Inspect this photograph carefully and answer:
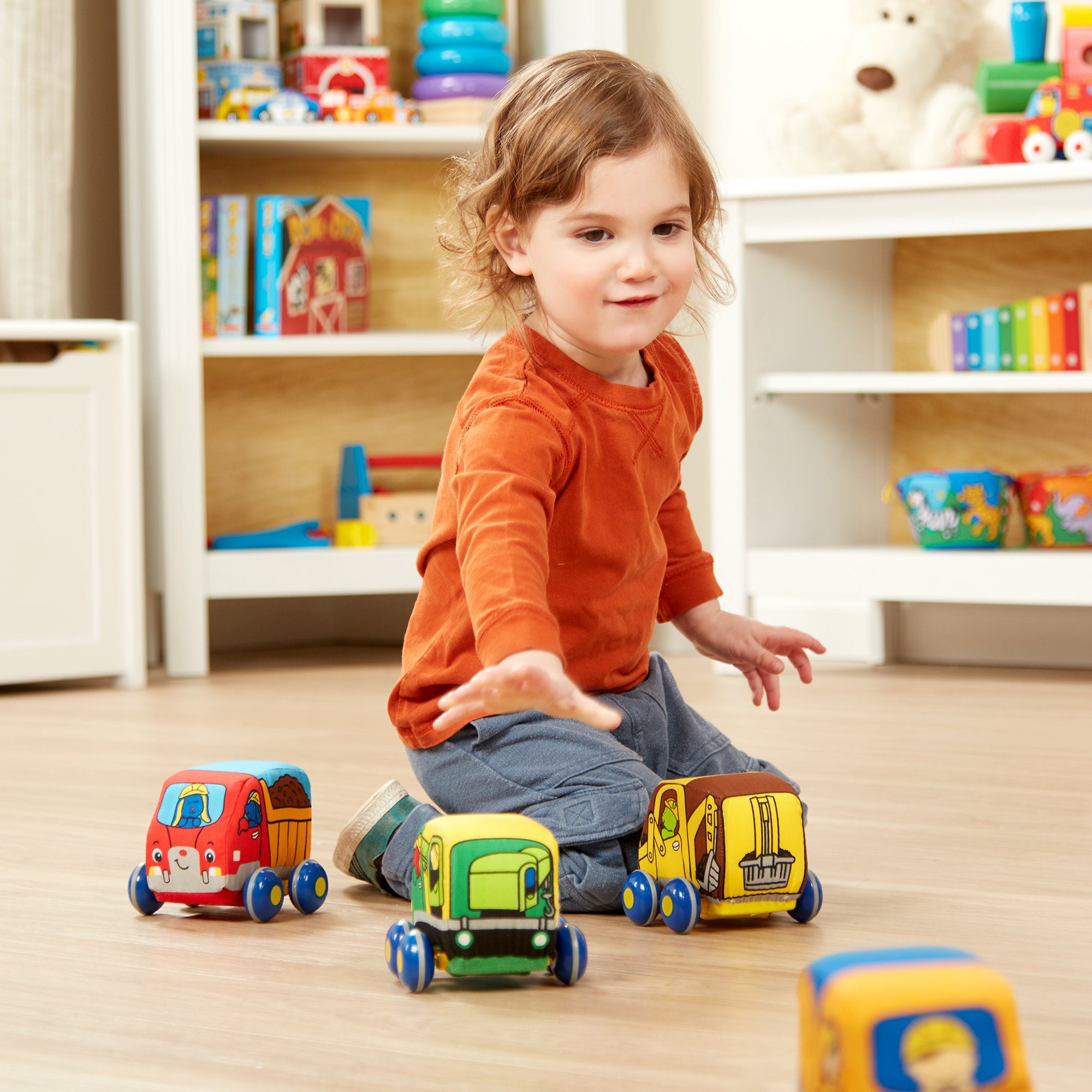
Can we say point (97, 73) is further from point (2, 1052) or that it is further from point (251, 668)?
point (2, 1052)

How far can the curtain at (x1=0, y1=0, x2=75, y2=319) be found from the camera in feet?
6.63

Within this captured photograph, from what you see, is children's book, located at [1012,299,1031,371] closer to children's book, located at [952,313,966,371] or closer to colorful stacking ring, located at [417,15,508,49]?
children's book, located at [952,313,966,371]

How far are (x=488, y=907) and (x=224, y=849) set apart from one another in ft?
0.71

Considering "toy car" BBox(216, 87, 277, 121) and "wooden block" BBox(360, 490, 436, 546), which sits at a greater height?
"toy car" BBox(216, 87, 277, 121)

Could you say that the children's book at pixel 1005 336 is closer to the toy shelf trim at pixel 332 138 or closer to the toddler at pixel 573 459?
the toy shelf trim at pixel 332 138

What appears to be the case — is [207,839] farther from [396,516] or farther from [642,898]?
[396,516]

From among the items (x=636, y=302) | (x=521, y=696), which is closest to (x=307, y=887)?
(x=521, y=696)

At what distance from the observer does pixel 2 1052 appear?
709 millimetres

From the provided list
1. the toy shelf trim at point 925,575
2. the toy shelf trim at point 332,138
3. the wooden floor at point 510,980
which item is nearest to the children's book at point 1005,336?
the toy shelf trim at point 925,575

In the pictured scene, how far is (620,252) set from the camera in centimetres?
97

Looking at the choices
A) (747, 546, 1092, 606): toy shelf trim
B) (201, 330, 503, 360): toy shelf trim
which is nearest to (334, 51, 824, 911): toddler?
(747, 546, 1092, 606): toy shelf trim

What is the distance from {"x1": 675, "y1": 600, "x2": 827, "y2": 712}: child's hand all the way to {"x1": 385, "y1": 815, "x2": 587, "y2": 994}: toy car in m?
0.33

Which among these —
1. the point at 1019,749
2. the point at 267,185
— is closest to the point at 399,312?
the point at 267,185

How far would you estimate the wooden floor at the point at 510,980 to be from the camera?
0.69m
